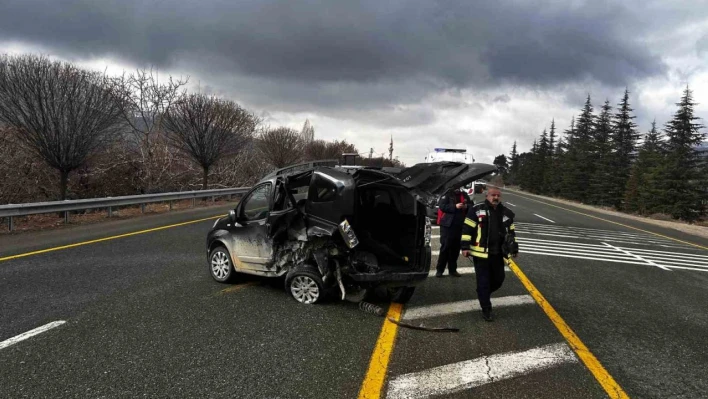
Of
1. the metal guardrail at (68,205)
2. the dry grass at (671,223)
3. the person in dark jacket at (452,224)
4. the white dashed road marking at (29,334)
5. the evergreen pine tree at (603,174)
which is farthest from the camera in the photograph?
the evergreen pine tree at (603,174)

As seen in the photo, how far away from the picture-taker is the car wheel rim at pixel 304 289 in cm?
537

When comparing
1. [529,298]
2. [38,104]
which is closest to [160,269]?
[529,298]

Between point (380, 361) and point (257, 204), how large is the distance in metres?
3.21

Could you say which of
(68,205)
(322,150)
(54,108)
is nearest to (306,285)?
(68,205)

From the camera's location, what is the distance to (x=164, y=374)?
342cm

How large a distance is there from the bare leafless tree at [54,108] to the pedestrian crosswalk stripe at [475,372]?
644 inches

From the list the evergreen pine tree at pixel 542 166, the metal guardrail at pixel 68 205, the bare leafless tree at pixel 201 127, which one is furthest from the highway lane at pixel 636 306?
the evergreen pine tree at pixel 542 166

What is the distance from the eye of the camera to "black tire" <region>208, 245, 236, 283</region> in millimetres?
6184

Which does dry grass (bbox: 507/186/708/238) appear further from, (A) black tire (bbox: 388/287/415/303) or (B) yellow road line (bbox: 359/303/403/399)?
(B) yellow road line (bbox: 359/303/403/399)

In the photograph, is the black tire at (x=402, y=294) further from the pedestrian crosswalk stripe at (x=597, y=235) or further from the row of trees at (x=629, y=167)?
the row of trees at (x=629, y=167)

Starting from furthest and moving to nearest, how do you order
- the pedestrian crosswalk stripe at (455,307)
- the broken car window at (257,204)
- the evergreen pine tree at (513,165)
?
the evergreen pine tree at (513,165) → the broken car window at (257,204) → the pedestrian crosswalk stripe at (455,307)

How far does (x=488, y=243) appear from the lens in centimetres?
498

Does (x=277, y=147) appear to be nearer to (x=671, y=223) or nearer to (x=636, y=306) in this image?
(x=671, y=223)

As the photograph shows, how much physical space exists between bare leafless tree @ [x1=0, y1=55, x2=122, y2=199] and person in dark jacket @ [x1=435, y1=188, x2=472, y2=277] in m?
14.5
